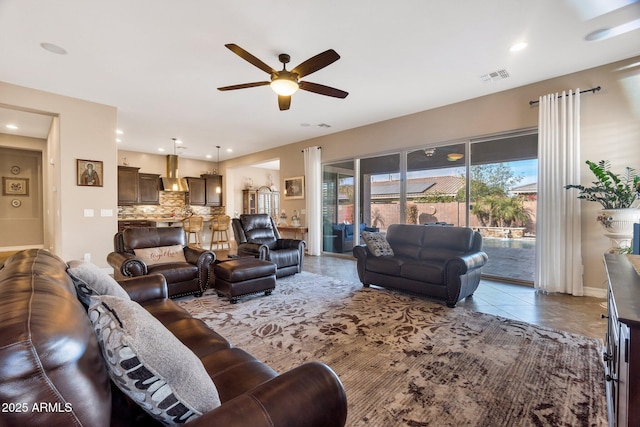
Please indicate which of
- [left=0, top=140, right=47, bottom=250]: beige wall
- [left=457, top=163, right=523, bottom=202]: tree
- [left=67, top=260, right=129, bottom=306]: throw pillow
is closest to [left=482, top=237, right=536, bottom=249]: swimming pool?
[left=457, top=163, right=523, bottom=202]: tree

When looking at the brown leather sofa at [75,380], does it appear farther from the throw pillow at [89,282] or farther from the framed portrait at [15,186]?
the framed portrait at [15,186]

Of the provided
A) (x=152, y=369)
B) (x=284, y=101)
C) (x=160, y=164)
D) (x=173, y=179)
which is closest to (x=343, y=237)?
(x=284, y=101)

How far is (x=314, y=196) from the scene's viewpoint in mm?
6973

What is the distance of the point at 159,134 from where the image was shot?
263 inches

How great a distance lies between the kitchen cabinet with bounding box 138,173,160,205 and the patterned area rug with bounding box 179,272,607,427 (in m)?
6.05

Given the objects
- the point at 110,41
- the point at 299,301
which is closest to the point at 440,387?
the point at 299,301

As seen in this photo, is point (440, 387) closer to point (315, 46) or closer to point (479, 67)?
point (315, 46)

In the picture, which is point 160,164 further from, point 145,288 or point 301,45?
point 145,288

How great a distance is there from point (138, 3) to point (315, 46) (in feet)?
5.48

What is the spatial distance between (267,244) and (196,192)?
17.6 ft

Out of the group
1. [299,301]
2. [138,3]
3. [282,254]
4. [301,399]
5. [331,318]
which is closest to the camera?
[301,399]

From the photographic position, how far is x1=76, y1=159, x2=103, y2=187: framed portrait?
178 inches

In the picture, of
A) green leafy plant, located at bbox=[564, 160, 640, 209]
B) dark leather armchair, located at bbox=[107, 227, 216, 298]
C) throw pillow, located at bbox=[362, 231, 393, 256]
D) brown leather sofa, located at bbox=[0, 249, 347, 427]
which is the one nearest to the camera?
brown leather sofa, located at bbox=[0, 249, 347, 427]

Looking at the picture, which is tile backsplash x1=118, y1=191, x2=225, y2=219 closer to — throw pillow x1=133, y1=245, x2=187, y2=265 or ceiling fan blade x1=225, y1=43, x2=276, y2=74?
throw pillow x1=133, y1=245, x2=187, y2=265
